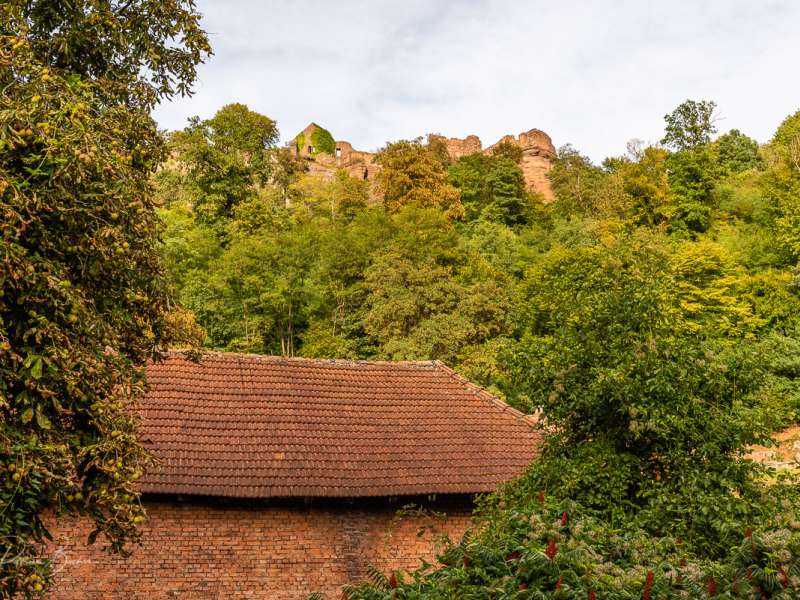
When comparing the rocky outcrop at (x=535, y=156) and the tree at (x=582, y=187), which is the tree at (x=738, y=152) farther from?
the rocky outcrop at (x=535, y=156)

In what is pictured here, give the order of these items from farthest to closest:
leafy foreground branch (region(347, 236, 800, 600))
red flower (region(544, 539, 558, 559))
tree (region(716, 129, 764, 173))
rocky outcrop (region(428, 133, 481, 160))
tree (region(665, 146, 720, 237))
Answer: rocky outcrop (region(428, 133, 481, 160))
tree (region(716, 129, 764, 173))
tree (region(665, 146, 720, 237))
leafy foreground branch (region(347, 236, 800, 600))
red flower (region(544, 539, 558, 559))

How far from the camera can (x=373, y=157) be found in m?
77.1

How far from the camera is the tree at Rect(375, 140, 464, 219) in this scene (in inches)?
1746

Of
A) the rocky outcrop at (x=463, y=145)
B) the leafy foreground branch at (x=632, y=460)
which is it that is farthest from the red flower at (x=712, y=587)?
the rocky outcrop at (x=463, y=145)

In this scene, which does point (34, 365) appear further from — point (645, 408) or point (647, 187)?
point (647, 187)

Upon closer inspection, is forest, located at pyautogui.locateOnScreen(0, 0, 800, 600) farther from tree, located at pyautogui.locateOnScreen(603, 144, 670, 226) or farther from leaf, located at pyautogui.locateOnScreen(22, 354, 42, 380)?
tree, located at pyautogui.locateOnScreen(603, 144, 670, 226)

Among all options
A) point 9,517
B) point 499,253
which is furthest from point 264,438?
point 499,253

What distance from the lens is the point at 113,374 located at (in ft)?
20.3

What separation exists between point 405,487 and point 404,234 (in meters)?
21.0

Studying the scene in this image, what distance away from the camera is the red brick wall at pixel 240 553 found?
430 inches

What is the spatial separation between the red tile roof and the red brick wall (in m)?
0.47

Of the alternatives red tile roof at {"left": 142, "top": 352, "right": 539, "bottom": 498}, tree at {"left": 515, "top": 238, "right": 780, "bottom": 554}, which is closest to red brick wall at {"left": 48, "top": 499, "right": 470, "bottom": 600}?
red tile roof at {"left": 142, "top": 352, "right": 539, "bottom": 498}

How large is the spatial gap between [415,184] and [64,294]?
40615 mm

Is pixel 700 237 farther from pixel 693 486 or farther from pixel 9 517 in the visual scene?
pixel 9 517
